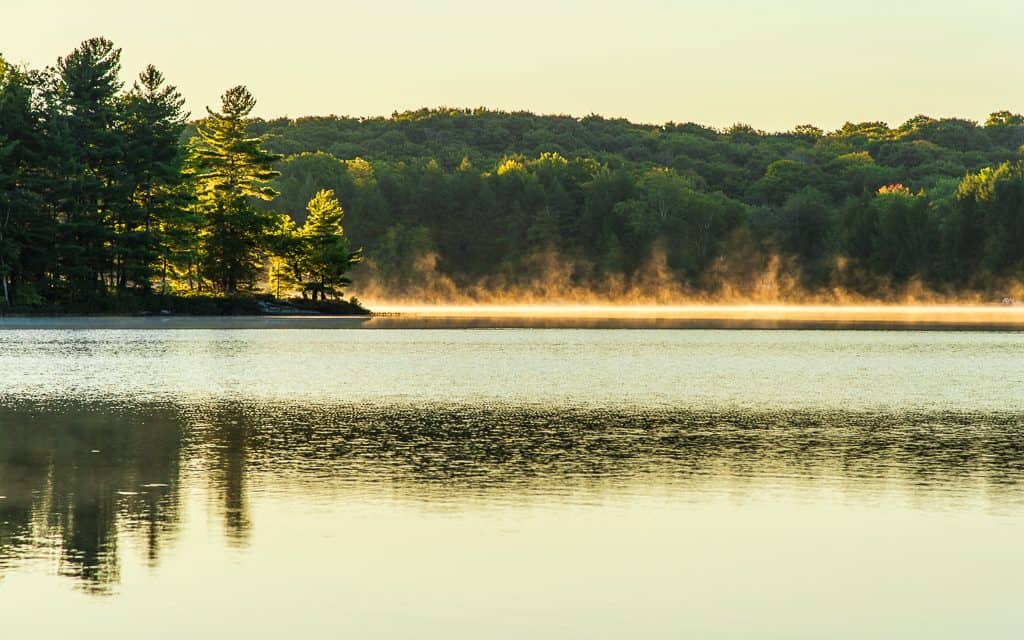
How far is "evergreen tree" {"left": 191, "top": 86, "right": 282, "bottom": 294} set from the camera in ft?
300

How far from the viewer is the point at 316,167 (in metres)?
188

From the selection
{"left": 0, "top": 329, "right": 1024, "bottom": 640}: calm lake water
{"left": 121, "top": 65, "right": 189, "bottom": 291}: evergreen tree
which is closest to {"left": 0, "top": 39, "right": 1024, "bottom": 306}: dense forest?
{"left": 121, "top": 65, "right": 189, "bottom": 291}: evergreen tree

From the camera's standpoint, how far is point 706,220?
174500mm

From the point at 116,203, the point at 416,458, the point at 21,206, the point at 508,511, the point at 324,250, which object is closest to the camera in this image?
the point at 508,511

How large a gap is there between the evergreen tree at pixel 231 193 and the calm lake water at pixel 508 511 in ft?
→ 188

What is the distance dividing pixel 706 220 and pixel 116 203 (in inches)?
4036

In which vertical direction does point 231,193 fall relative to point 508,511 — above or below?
above

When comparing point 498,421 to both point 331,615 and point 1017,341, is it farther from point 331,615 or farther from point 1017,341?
point 1017,341

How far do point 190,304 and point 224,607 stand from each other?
78.0m

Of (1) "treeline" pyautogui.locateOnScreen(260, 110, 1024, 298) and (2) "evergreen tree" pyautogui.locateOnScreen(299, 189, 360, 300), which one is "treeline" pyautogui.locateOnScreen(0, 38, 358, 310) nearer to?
(2) "evergreen tree" pyautogui.locateOnScreen(299, 189, 360, 300)

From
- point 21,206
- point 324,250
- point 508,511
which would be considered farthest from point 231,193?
point 508,511

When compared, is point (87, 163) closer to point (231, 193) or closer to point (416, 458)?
point (231, 193)

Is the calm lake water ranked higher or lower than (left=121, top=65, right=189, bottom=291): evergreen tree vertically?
lower

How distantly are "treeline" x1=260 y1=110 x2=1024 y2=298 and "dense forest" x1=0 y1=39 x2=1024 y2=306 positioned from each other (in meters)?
0.26
